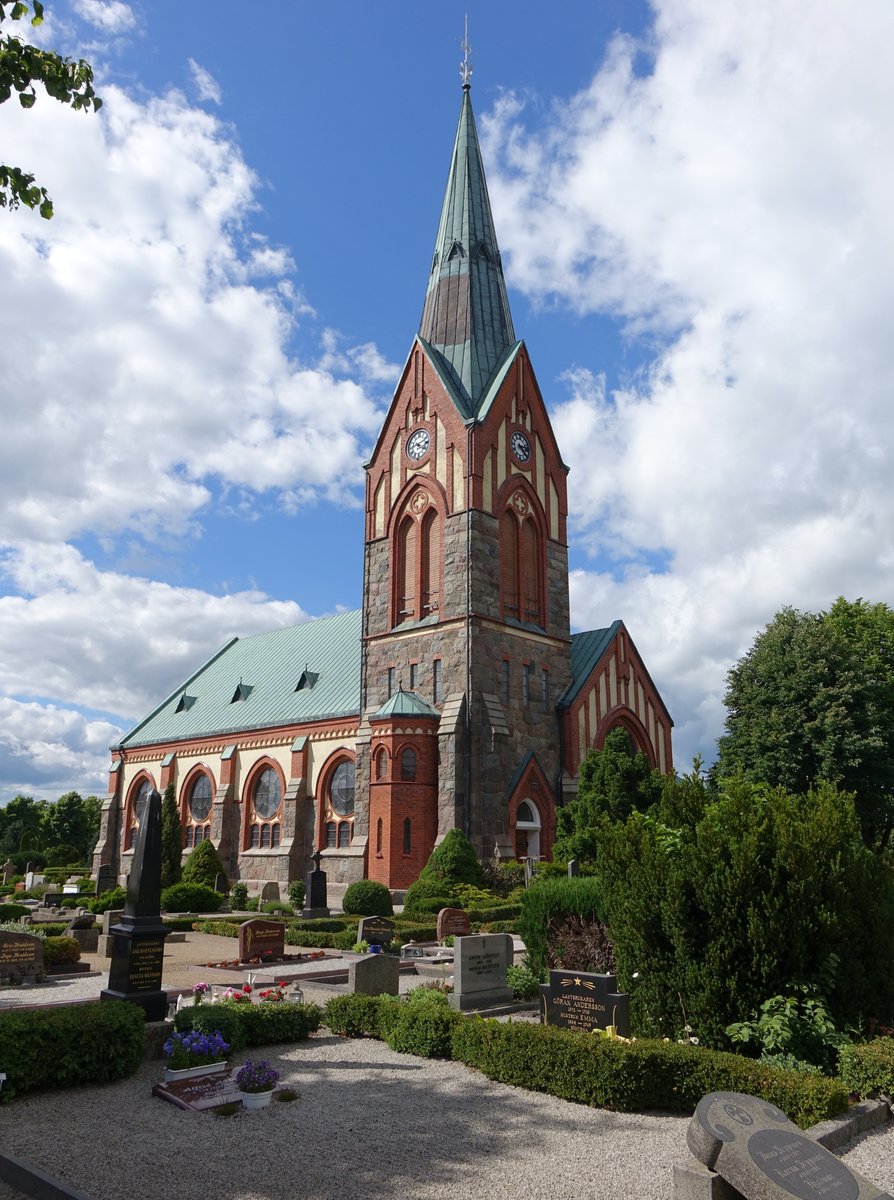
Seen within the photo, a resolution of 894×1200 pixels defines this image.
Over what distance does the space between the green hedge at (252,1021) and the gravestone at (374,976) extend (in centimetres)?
146

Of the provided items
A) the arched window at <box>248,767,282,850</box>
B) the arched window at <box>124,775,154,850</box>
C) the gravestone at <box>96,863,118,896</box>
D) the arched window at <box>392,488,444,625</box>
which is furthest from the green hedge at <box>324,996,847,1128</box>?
the arched window at <box>124,775,154,850</box>

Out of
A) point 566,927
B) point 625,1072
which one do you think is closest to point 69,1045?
point 625,1072

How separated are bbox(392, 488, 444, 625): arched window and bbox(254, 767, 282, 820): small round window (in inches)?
436

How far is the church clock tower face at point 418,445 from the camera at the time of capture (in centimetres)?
3886

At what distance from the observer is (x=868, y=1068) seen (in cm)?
909

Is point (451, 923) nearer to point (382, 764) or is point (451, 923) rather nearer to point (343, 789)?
point (382, 764)

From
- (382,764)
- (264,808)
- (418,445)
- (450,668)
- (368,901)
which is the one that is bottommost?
(368,901)

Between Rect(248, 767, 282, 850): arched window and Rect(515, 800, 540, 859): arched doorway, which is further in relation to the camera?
Rect(248, 767, 282, 850): arched window

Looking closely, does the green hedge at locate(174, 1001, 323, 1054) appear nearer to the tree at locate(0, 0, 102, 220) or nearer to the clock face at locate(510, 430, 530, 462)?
the tree at locate(0, 0, 102, 220)

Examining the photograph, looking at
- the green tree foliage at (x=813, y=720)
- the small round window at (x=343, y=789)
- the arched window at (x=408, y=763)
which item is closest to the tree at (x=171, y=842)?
the small round window at (x=343, y=789)

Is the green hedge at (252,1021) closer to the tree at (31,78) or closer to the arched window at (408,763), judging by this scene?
the tree at (31,78)

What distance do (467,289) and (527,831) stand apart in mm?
23742

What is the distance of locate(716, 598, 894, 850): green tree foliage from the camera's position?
105 feet

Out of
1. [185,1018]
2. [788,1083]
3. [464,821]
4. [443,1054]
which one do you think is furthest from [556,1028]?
[464,821]
